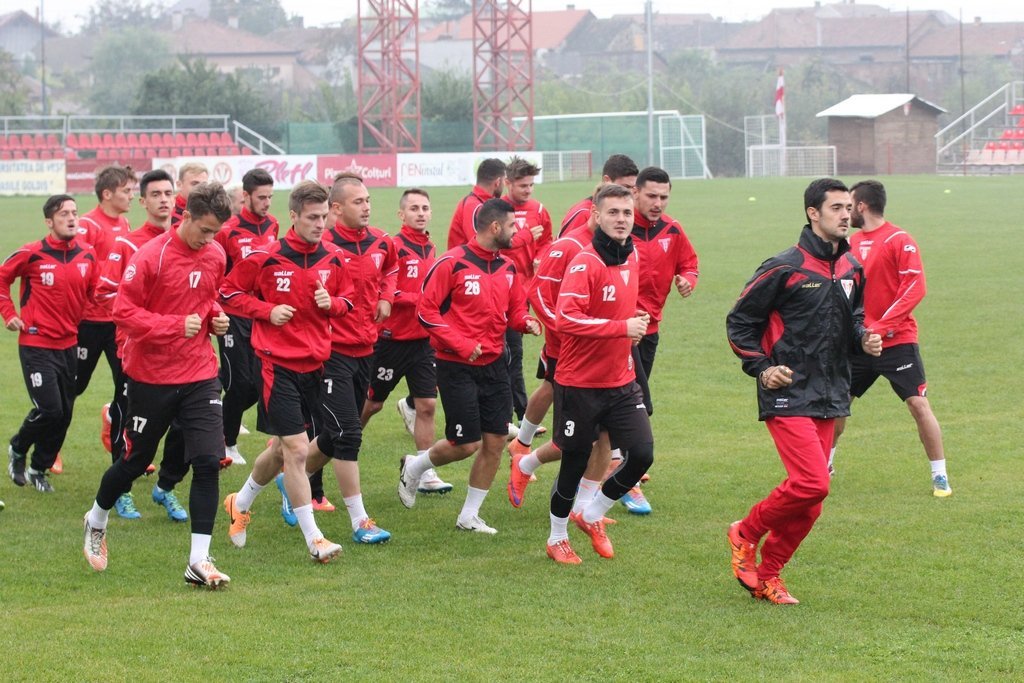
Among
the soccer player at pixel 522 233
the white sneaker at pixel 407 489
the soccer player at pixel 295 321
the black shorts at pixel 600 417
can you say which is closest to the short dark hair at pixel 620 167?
the soccer player at pixel 522 233

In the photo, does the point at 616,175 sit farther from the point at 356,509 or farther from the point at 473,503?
the point at 356,509

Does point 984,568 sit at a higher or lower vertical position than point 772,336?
lower

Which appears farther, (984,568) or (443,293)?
(443,293)

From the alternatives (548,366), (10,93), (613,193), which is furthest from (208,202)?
(10,93)

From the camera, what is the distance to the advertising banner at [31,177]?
45812mm

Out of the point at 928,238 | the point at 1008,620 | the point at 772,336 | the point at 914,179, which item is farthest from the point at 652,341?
the point at 914,179

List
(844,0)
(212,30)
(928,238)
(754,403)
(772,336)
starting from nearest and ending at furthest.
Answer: (772,336), (754,403), (928,238), (212,30), (844,0)

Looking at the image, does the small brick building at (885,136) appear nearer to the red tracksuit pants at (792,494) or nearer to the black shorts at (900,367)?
the black shorts at (900,367)

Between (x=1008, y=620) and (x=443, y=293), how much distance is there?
3.95 metres

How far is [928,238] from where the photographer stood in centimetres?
2606

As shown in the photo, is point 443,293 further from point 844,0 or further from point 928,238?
point 844,0

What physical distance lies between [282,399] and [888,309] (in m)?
4.24

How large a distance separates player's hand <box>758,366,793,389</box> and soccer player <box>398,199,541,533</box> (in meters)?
2.34

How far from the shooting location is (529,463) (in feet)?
30.1
